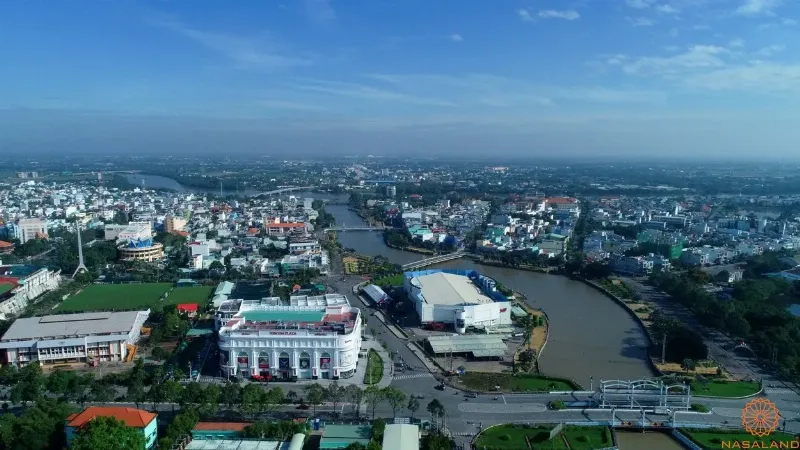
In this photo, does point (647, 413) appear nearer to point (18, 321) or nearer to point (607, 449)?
point (607, 449)

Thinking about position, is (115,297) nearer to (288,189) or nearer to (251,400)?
(251,400)

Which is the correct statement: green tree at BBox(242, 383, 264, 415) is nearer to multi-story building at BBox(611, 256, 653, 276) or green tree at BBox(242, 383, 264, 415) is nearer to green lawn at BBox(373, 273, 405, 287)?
green lawn at BBox(373, 273, 405, 287)

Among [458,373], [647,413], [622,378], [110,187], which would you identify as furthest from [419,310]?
[110,187]

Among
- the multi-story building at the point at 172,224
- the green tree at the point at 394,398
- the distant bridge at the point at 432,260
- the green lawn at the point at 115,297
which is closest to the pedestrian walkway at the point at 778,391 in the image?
the green tree at the point at 394,398

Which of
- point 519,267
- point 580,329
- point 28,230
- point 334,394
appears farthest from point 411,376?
point 28,230

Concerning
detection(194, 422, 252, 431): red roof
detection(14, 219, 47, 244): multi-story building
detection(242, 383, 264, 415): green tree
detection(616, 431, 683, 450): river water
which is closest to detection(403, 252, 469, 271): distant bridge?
detection(242, 383, 264, 415): green tree

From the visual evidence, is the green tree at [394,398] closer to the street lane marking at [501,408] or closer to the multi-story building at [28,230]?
the street lane marking at [501,408]
